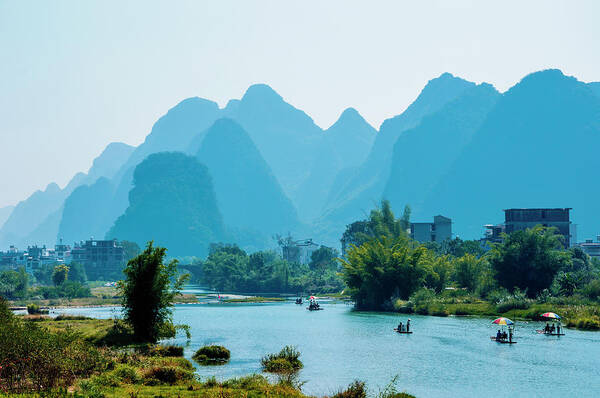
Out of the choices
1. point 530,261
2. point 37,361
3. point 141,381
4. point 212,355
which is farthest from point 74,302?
point 37,361

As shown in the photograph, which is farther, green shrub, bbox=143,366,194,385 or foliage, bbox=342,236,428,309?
foliage, bbox=342,236,428,309

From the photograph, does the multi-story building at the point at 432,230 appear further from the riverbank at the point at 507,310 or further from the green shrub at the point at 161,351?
the green shrub at the point at 161,351

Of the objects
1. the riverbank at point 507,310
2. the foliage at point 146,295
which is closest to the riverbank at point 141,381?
the foliage at point 146,295

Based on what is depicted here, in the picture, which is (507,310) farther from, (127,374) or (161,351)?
(127,374)

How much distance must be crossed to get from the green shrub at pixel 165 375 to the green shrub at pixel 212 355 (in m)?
10.4

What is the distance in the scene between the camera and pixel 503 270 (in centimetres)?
8306

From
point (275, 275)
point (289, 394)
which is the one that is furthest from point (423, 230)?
point (289, 394)

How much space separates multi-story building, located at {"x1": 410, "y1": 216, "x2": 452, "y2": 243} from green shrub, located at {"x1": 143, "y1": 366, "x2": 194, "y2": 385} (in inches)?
6152

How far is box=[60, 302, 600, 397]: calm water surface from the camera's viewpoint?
3784 cm

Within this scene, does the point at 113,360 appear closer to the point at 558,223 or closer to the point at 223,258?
the point at 558,223

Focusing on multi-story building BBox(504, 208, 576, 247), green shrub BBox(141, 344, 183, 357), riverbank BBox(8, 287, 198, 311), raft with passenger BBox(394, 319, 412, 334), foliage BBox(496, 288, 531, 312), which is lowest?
riverbank BBox(8, 287, 198, 311)

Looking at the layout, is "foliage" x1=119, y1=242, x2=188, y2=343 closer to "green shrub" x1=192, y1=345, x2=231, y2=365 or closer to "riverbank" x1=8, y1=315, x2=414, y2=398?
"green shrub" x1=192, y1=345, x2=231, y2=365

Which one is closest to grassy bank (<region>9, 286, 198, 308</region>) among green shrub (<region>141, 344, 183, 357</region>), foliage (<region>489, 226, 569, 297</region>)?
foliage (<region>489, 226, 569, 297</region>)

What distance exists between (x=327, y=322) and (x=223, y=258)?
120m
